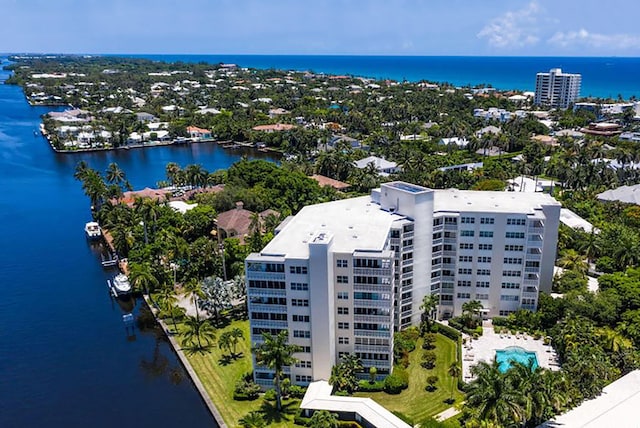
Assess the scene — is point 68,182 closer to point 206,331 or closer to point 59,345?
point 59,345

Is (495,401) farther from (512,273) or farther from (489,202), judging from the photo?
(489,202)

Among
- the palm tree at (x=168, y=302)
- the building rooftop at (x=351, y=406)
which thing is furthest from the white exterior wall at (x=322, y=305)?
the palm tree at (x=168, y=302)

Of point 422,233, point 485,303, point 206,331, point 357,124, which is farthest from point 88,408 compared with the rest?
point 357,124

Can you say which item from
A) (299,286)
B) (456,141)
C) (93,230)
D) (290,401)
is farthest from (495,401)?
(456,141)

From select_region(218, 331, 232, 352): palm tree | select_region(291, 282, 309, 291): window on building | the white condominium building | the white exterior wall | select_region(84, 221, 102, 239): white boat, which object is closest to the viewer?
the white exterior wall

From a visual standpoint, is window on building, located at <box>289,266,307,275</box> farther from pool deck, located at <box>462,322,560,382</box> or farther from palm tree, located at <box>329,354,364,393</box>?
pool deck, located at <box>462,322,560,382</box>

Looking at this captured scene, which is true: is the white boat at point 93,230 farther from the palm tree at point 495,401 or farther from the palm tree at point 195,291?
the palm tree at point 495,401

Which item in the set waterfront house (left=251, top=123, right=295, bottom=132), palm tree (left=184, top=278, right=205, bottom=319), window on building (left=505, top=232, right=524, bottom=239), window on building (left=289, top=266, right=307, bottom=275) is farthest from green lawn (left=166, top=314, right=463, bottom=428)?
waterfront house (left=251, top=123, right=295, bottom=132)

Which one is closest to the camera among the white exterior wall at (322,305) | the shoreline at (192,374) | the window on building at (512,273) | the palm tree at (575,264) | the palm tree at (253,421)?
the palm tree at (253,421)
